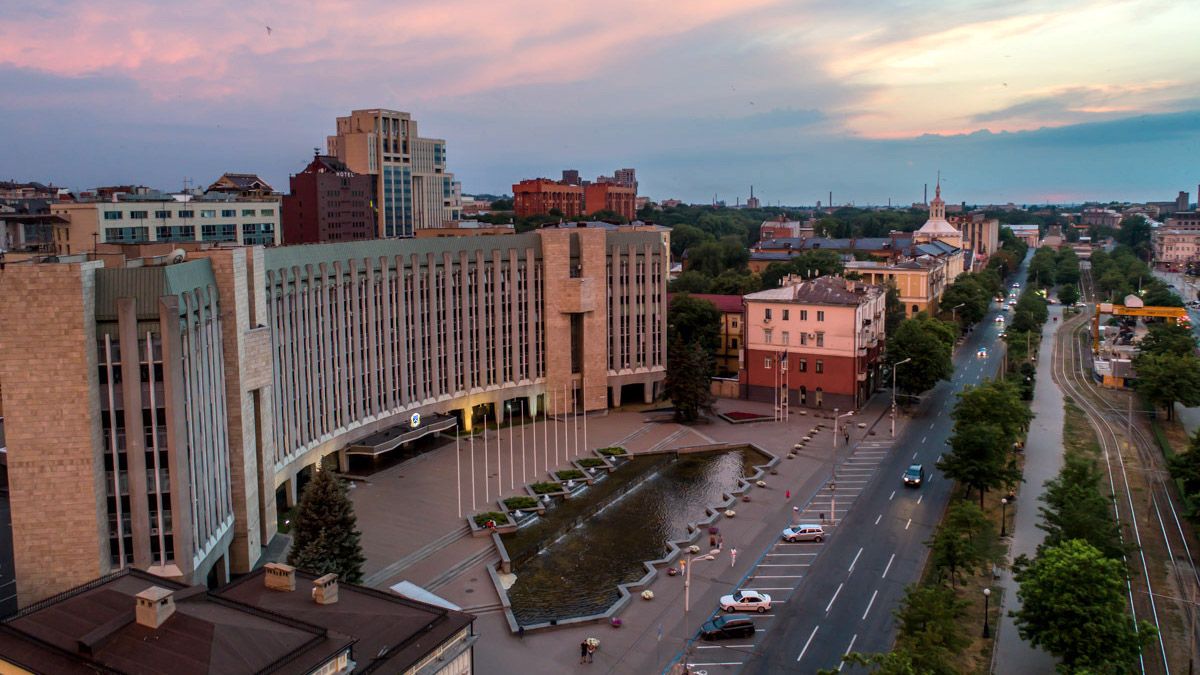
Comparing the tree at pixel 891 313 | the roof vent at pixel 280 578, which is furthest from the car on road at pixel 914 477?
the roof vent at pixel 280 578

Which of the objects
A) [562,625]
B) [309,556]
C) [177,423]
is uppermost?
[177,423]

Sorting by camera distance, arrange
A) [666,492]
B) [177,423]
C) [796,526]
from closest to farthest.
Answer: [177,423], [796,526], [666,492]

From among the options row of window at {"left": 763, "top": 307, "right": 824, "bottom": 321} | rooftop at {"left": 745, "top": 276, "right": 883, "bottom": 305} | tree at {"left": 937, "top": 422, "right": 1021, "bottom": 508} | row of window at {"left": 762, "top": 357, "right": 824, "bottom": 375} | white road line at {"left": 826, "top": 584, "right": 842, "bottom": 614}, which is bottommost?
white road line at {"left": 826, "top": 584, "right": 842, "bottom": 614}

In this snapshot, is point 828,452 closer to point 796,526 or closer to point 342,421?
point 796,526

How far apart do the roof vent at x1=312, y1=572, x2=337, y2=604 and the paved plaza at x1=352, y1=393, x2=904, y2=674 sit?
27.1ft

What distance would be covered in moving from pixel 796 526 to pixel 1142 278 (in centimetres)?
13953

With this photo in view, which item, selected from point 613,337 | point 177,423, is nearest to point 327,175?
point 613,337

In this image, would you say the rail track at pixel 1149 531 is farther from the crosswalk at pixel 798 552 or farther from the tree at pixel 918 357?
the crosswalk at pixel 798 552

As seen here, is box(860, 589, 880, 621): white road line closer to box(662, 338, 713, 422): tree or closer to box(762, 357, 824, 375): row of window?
box(662, 338, 713, 422): tree

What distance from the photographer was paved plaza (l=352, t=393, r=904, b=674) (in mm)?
38094

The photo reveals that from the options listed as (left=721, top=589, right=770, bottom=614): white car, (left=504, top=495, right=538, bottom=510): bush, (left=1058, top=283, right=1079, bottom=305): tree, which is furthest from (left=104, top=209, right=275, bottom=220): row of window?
(left=1058, top=283, right=1079, bottom=305): tree

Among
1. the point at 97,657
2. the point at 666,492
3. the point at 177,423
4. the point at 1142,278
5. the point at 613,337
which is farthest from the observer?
the point at 1142,278

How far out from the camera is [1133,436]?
233ft

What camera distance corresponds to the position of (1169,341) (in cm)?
9100
